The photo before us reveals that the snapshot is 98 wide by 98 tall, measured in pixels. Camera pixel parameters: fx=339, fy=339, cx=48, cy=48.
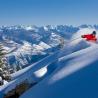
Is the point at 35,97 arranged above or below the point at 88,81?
below

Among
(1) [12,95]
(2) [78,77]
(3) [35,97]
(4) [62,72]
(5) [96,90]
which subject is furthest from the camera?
(1) [12,95]

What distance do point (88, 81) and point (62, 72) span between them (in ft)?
6.57

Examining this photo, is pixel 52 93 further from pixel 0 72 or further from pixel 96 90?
pixel 0 72

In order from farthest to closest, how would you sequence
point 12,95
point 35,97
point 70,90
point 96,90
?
point 12,95, point 35,97, point 70,90, point 96,90

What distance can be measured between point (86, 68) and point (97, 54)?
151cm

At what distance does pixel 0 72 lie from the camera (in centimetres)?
4666

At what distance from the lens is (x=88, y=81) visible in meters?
7.49

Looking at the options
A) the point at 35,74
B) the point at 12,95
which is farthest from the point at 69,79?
the point at 12,95

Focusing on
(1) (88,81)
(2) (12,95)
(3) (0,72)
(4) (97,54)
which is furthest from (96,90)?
(3) (0,72)

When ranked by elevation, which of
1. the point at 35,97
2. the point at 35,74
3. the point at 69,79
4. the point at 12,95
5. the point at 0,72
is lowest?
the point at 0,72

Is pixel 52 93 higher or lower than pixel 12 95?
higher

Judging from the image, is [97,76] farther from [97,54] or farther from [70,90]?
[97,54]

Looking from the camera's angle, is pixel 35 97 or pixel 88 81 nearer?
pixel 88 81

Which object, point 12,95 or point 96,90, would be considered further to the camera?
point 12,95
